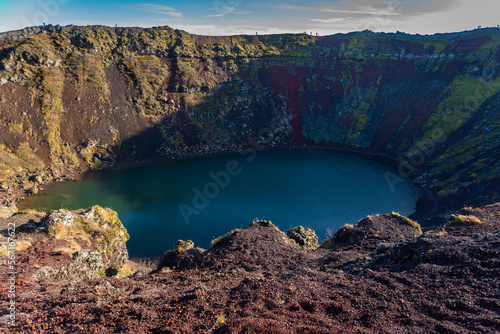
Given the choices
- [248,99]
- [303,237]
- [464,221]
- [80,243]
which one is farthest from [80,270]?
[248,99]

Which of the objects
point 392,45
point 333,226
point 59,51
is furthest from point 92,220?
point 392,45

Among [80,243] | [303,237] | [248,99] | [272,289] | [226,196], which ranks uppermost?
[272,289]

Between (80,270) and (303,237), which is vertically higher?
(303,237)

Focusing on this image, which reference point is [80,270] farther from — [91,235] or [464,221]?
[464,221]

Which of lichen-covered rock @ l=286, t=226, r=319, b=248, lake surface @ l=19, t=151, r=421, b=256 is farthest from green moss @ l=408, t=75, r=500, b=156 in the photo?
lichen-covered rock @ l=286, t=226, r=319, b=248

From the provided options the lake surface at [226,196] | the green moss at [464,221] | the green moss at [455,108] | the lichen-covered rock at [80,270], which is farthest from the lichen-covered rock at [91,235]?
the green moss at [455,108]

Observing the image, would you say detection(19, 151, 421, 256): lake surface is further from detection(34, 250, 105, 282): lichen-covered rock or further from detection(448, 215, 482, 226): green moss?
detection(448, 215, 482, 226): green moss
